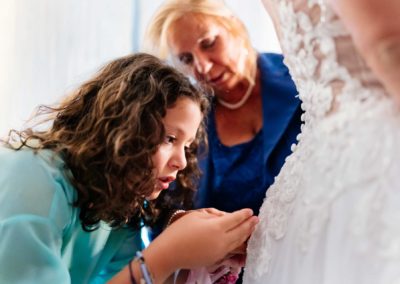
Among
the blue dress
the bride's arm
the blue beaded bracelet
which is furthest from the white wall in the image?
the bride's arm

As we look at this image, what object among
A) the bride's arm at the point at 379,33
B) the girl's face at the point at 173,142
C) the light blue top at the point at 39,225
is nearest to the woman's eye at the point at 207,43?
the girl's face at the point at 173,142

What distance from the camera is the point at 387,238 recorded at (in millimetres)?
501

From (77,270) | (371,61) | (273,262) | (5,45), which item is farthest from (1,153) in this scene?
(5,45)

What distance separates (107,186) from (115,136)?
7 centimetres

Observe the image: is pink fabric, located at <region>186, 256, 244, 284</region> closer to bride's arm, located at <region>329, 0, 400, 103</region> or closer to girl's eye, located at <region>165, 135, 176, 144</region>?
girl's eye, located at <region>165, 135, 176, 144</region>

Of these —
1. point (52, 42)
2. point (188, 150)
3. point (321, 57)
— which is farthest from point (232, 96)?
point (321, 57)

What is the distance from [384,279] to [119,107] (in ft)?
1.60

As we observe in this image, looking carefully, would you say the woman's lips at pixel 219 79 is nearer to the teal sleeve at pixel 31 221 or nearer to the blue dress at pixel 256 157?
the blue dress at pixel 256 157

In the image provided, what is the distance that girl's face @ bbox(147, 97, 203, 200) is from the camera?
844 mm

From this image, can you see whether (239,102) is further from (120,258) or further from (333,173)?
(333,173)

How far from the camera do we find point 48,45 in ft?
4.61

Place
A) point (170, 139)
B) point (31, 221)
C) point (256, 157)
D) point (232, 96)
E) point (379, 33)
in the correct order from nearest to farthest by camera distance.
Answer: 1. point (379, 33)
2. point (31, 221)
3. point (170, 139)
4. point (256, 157)
5. point (232, 96)

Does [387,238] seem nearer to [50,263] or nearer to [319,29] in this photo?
[319,29]

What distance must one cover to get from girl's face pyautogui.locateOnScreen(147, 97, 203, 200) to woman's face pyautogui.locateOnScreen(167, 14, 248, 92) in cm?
37
